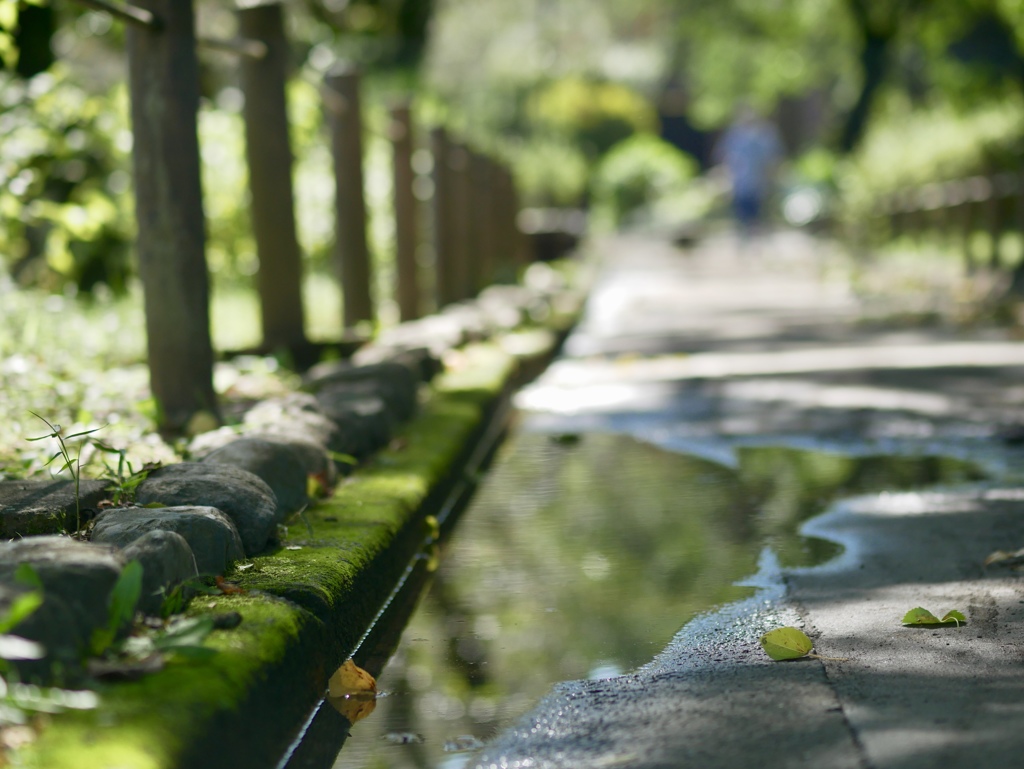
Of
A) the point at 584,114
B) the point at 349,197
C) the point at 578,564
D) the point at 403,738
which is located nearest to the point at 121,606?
the point at 403,738

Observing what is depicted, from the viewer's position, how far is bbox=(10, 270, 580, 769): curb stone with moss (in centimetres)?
224

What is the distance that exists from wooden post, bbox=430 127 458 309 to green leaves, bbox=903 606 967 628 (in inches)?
306

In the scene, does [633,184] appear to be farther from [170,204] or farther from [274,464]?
[274,464]

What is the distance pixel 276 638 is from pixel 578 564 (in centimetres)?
148

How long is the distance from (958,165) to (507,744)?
15.7m

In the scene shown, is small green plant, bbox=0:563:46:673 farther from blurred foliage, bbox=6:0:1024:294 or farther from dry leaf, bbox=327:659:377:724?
blurred foliage, bbox=6:0:1024:294

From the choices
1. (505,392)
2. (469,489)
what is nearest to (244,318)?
(505,392)

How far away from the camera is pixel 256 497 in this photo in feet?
12.0

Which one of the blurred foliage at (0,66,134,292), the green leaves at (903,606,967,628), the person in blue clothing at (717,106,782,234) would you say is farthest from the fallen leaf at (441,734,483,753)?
the person in blue clothing at (717,106,782,234)

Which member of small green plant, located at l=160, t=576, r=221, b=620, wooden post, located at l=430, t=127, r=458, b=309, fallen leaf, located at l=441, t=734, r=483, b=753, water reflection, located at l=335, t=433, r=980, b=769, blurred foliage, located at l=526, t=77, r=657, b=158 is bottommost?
water reflection, located at l=335, t=433, r=980, b=769

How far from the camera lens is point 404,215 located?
31.5ft

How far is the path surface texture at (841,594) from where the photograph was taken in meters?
2.65

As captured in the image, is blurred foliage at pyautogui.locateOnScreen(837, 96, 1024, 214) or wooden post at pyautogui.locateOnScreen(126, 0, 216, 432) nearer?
wooden post at pyautogui.locateOnScreen(126, 0, 216, 432)

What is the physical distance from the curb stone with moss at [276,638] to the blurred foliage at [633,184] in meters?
33.3
